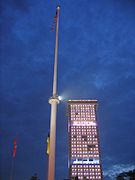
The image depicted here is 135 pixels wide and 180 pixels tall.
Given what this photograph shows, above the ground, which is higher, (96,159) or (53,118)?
(96,159)

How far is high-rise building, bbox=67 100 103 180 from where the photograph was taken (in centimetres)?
15825

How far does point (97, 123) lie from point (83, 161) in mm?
31790

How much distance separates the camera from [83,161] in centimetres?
16288

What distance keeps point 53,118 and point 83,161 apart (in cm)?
14954

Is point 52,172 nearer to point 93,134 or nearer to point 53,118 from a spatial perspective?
point 53,118

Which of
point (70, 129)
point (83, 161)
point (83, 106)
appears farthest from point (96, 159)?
point (83, 106)

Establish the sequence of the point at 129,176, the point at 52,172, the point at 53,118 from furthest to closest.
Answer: the point at 129,176 < the point at 53,118 < the point at 52,172

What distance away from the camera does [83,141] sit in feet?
555

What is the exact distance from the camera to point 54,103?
22.4 metres

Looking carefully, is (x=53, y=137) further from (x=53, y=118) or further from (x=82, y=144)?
(x=82, y=144)

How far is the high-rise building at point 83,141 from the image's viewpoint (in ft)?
519

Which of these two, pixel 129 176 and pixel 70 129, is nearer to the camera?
pixel 129 176

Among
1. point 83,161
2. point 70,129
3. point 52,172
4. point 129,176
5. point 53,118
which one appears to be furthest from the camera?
point 70,129

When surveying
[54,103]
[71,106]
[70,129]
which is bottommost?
[54,103]
